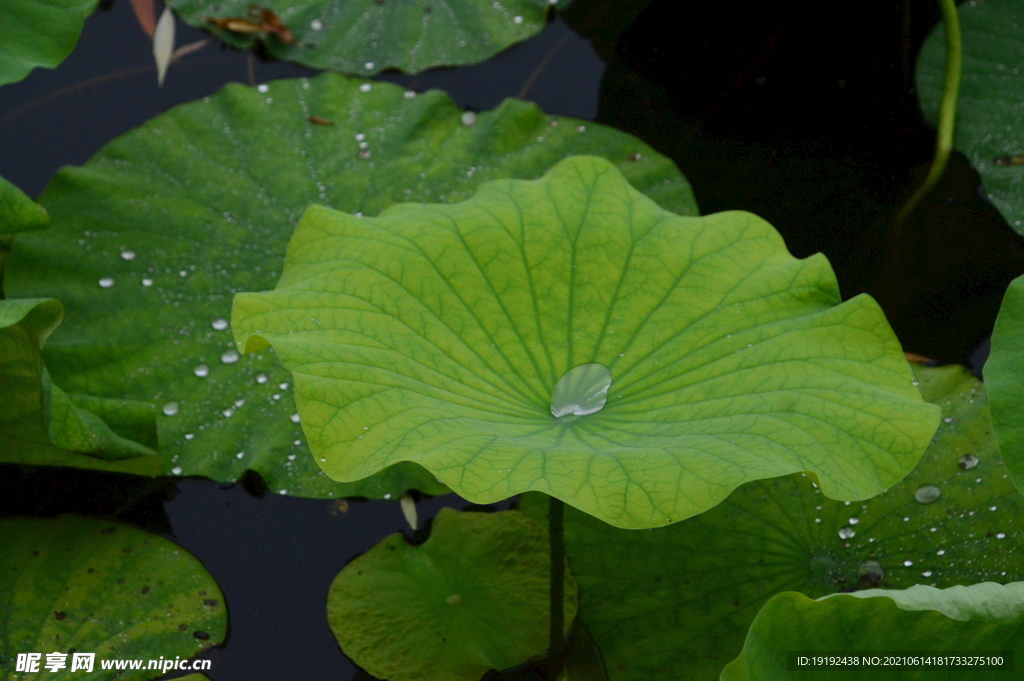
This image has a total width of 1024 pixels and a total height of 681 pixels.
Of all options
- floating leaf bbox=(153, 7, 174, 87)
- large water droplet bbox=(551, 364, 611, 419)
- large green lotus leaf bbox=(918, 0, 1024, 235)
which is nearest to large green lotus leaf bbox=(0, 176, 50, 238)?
floating leaf bbox=(153, 7, 174, 87)

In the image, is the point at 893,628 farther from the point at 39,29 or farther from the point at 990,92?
the point at 39,29

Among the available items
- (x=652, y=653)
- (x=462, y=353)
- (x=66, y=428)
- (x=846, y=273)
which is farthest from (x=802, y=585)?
(x=66, y=428)

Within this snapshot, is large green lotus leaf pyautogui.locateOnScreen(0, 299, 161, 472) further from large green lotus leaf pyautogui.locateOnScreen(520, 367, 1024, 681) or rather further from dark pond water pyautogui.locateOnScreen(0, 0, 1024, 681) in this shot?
large green lotus leaf pyautogui.locateOnScreen(520, 367, 1024, 681)

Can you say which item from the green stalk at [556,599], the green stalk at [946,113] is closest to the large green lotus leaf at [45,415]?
the green stalk at [556,599]

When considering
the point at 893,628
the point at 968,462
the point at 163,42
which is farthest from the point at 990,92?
the point at 163,42

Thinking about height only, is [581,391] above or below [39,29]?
below

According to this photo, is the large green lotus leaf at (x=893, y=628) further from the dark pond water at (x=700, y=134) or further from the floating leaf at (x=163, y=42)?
the floating leaf at (x=163, y=42)
